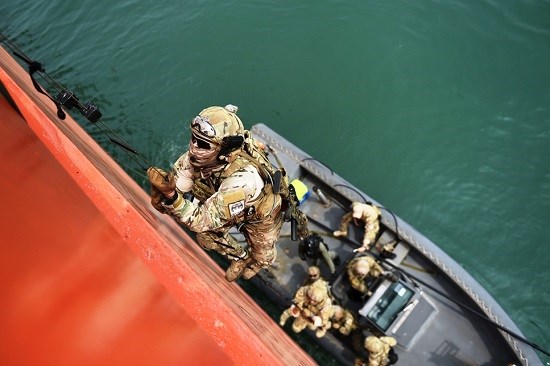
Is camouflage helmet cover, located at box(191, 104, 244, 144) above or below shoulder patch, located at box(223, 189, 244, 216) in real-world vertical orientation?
above

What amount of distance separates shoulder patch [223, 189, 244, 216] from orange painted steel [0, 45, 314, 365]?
1.07 meters

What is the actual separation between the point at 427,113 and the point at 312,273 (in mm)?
4854

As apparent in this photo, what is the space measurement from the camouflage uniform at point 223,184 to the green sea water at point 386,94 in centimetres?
436

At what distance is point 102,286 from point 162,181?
2717 millimetres

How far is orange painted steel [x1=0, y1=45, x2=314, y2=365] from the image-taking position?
474cm

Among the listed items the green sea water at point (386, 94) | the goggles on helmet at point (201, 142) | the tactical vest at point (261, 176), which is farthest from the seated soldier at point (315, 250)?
the goggles on helmet at point (201, 142)

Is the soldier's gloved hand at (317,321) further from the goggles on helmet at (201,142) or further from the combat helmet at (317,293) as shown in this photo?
the goggles on helmet at (201,142)

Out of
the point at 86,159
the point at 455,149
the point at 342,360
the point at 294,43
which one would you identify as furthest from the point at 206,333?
the point at 294,43

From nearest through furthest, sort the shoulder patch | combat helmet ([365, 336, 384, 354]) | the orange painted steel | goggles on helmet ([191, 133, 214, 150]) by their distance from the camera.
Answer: goggles on helmet ([191, 133, 214, 150]), the shoulder patch, the orange painted steel, combat helmet ([365, 336, 384, 354])

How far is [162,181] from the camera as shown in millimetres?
3643

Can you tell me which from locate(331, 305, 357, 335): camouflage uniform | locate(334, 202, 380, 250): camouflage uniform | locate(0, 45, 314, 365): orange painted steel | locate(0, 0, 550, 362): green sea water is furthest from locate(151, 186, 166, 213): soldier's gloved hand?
locate(0, 0, 550, 362): green sea water

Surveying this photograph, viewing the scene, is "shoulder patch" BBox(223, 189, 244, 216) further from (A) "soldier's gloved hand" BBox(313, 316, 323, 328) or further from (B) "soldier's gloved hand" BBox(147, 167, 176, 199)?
(A) "soldier's gloved hand" BBox(313, 316, 323, 328)

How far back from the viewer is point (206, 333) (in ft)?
16.5

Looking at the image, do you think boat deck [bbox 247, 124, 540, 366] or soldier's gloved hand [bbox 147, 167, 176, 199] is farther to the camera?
boat deck [bbox 247, 124, 540, 366]
